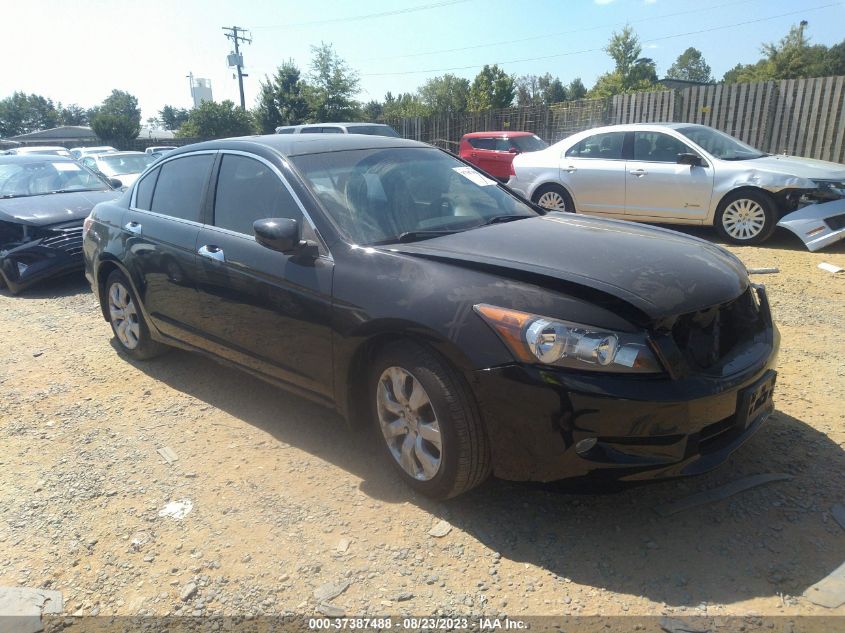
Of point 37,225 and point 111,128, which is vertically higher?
point 111,128

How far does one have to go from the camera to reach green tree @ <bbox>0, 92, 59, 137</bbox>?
97812mm

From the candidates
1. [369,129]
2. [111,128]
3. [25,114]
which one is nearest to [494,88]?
[111,128]

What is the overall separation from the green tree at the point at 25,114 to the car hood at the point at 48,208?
106 meters

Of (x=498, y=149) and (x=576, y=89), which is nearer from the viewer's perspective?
(x=498, y=149)

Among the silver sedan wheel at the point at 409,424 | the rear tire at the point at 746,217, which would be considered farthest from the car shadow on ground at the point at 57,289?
the rear tire at the point at 746,217

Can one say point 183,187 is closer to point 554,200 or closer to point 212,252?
point 212,252

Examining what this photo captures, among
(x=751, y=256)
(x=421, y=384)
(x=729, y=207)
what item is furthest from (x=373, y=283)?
(x=729, y=207)

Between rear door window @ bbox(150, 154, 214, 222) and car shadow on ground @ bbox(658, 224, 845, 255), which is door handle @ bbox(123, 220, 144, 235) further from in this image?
car shadow on ground @ bbox(658, 224, 845, 255)

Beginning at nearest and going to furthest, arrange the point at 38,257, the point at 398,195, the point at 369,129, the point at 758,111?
1. the point at 398,195
2. the point at 38,257
3. the point at 758,111
4. the point at 369,129

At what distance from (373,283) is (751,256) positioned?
634 cm

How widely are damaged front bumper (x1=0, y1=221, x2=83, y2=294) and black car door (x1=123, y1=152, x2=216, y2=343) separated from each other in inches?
131

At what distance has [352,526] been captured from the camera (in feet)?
9.66

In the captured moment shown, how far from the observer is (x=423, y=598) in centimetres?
248

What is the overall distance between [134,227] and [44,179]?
16.8 feet
